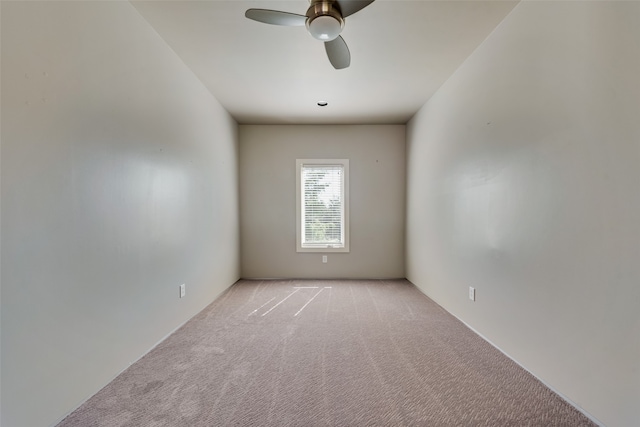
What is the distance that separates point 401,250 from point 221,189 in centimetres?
288

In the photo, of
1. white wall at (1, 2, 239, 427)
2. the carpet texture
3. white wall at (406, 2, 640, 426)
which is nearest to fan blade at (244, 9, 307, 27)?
white wall at (1, 2, 239, 427)

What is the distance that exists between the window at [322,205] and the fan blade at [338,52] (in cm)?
225

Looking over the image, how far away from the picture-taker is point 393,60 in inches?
102

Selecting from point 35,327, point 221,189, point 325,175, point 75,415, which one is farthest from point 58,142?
point 325,175

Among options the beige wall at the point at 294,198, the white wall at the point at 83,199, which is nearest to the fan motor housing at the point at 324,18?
the white wall at the point at 83,199

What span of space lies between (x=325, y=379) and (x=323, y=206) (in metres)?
3.00

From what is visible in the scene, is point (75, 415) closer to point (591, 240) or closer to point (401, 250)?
point (591, 240)

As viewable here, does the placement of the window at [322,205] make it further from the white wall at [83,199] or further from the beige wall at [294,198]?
→ the white wall at [83,199]

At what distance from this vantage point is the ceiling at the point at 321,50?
1947 mm

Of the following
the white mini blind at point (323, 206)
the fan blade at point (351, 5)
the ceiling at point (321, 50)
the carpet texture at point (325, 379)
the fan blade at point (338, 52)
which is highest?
the ceiling at point (321, 50)

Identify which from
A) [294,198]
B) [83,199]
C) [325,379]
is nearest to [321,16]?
[83,199]

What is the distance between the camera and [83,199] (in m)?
1.53

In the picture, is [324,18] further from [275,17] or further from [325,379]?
[325,379]

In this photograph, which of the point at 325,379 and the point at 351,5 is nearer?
the point at 351,5
